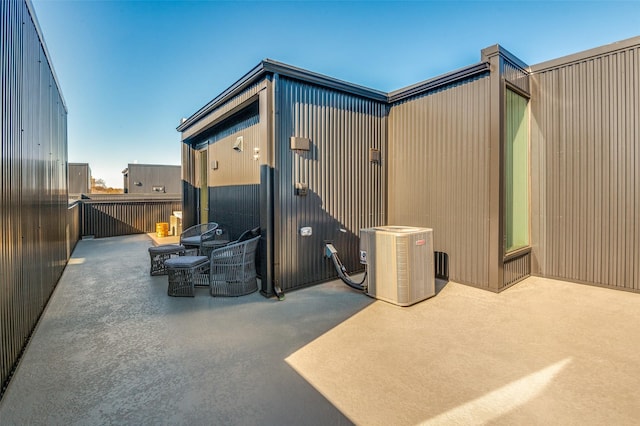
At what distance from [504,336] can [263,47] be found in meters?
7.29

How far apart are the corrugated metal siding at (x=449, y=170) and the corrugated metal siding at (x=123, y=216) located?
8440mm

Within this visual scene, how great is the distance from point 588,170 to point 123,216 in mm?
11425

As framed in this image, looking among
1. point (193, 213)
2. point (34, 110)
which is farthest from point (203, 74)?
point (34, 110)

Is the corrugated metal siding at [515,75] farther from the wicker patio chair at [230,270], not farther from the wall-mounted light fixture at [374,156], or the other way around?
the wicker patio chair at [230,270]

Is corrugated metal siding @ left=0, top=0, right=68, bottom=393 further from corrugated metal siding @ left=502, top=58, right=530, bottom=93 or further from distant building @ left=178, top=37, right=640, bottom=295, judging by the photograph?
corrugated metal siding @ left=502, top=58, right=530, bottom=93

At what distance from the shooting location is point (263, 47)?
287 inches

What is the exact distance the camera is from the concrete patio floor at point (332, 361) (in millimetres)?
1806

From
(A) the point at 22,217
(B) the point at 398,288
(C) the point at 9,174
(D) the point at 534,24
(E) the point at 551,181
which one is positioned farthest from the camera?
(D) the point at 534,24

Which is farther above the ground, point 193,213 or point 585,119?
point 585,119

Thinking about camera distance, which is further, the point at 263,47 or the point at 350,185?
the point at 263,47

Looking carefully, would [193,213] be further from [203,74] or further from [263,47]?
[263,47]

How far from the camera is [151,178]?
62.3 ft

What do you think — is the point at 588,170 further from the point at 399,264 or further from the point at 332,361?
the point at 332,361

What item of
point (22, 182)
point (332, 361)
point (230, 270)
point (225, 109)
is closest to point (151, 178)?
point (225, 109)
